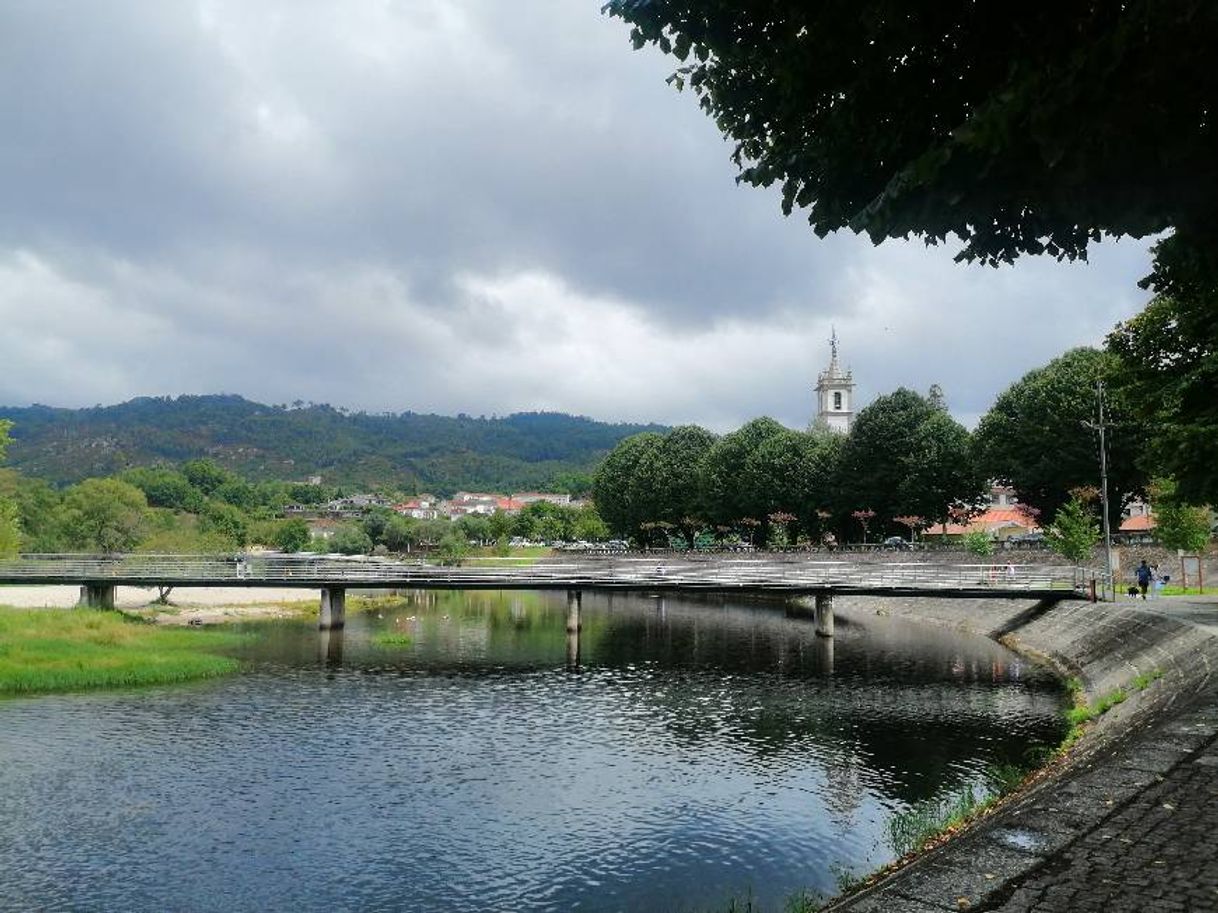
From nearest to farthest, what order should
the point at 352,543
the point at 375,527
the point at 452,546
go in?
the point at 452,546
the point at 352,543
the point at 375,527

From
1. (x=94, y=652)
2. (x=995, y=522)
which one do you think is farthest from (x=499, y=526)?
(x=94, y=652)

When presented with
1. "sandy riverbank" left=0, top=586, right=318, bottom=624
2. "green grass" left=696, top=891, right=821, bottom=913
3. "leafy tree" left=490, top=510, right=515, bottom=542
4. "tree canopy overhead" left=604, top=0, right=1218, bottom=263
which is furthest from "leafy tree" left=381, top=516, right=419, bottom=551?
"tree canopy overhead" left=604, top=0, right=1218, bottom=263

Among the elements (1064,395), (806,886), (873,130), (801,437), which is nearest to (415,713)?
(806,886)

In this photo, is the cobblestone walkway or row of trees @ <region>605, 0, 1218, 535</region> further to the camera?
the cobblestone walkway

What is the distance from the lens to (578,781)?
24297 mm

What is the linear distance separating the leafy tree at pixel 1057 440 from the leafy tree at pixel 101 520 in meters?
94.9

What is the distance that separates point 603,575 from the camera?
56.0 meters

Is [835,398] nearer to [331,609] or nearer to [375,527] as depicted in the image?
[375,527]

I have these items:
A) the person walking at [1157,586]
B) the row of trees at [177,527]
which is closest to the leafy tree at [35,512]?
the row of trees at [177,527]

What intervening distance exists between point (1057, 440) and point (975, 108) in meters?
69.4

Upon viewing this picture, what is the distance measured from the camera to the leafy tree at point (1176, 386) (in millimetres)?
26609

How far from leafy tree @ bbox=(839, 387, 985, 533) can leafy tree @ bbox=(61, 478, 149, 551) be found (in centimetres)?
8304

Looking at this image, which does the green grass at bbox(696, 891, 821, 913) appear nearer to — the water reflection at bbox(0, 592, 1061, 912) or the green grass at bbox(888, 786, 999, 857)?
the water reflection at bbox(0, 592, 1061, 912)

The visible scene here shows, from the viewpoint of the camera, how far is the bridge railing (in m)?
52.2
